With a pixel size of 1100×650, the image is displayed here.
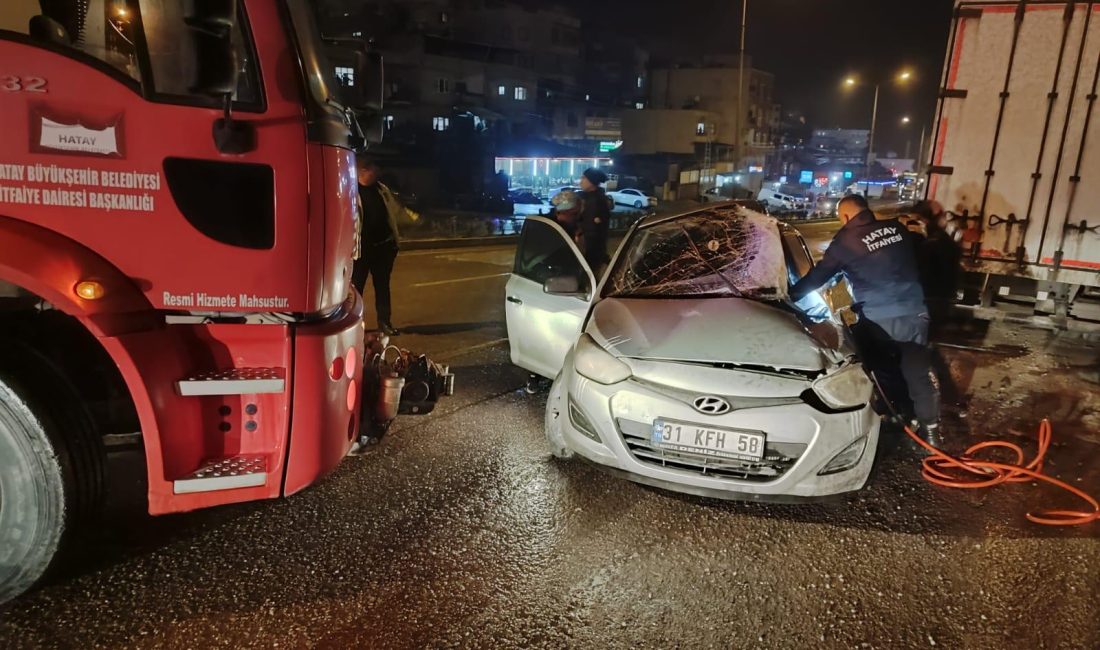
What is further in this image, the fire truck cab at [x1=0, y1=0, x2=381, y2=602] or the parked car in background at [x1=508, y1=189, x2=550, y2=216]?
the parked car in background at [x1=508, y1=189, x2=550, y2=216]

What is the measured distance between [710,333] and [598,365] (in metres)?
0.64

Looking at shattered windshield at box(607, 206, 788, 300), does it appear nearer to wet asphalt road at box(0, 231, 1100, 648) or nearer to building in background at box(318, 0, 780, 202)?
wet asphalt road at box(0, 231, 1100, 648)

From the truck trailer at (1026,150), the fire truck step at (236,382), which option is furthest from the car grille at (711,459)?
the truck trailer at (1026,150)

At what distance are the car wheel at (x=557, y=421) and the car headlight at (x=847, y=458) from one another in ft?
4.57

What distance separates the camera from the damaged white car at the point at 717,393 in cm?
353

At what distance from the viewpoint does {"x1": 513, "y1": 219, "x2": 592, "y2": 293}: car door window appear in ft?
16.5

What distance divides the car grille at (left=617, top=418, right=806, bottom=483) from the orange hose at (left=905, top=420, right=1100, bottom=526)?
1527mm

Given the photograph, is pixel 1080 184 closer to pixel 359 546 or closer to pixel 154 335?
pixel 359 546

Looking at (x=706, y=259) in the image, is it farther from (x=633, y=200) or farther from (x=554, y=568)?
(x=633, y=200)

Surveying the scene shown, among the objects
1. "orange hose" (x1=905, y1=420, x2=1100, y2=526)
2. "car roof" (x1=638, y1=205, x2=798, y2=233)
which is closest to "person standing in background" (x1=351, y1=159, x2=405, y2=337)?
"car roof" (x1=638, y1=205, x2=798, y2=233)

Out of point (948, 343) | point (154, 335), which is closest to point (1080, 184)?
point (948, 343)

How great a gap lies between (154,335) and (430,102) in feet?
140

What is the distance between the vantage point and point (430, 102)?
42.9 metres

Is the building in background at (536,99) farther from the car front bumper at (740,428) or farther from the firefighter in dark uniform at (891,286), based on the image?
the car front bumper at (740,428)
